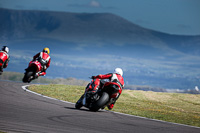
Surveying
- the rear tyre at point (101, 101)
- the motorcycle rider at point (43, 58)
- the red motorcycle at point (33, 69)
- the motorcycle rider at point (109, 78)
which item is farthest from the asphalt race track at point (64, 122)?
the motorcycle rider at point (43, 58)

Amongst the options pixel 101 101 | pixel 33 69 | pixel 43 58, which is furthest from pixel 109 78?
pixel 43 58

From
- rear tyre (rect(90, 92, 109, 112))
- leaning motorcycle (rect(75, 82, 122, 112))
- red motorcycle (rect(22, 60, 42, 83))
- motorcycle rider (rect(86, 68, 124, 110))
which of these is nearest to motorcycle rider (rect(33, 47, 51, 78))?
red motorcycle (rect(22, 60, 42, 83))

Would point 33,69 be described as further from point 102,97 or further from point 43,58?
point 102,97

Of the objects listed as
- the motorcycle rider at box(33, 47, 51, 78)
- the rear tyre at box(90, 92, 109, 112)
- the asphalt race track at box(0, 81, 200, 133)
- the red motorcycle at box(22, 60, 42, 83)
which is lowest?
the asphalt race track at box(0, 81, 200, 133)

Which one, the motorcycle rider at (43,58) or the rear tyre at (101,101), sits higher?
the motorcycle rider at (43,58)

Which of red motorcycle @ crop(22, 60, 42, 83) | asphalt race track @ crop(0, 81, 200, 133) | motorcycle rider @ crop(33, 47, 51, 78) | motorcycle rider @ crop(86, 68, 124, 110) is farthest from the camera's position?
motorcycle rider @ crop(33, 47, 51, 78)

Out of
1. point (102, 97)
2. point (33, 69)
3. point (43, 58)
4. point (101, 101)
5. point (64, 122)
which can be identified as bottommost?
point (64, 122)

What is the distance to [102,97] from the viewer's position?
47.2 feet

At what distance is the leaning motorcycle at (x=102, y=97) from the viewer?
1444 centimetres

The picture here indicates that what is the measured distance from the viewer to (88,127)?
1088 cm

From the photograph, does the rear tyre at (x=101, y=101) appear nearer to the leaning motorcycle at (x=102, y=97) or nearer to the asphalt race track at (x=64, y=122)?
the leaning motorcycle at (x=102, y=97)

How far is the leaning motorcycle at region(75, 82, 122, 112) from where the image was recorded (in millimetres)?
14438

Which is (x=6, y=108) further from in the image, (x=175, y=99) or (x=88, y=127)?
(x=175, y=99)

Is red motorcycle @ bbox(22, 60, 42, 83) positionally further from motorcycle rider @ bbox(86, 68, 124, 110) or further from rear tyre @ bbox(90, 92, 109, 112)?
rear tyre @ bbox(90, 92, 109, 112)
